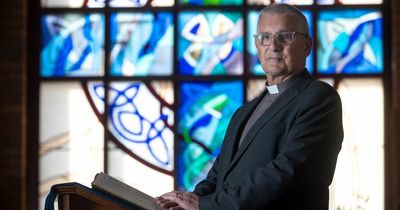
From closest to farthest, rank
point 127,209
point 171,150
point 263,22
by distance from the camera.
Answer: point 127,209
point 263,22
point 171,150

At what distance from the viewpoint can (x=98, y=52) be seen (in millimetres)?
6504

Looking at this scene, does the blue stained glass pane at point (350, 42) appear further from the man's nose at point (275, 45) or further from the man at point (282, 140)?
the man's nose at point (275, 45)

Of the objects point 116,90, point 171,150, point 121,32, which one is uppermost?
point 121,32

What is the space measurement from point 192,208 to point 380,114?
13.3ft

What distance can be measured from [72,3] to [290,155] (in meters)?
4.43

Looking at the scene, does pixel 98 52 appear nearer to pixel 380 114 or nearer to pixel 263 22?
pixel 380 114

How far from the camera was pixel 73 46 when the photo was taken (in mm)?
6527

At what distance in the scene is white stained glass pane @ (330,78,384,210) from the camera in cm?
634

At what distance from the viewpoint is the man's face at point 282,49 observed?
99.1 inches

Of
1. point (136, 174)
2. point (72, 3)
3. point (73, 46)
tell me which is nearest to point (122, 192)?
point (136, 174)

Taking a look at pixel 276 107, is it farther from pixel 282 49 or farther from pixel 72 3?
Answer: pixel 72 3

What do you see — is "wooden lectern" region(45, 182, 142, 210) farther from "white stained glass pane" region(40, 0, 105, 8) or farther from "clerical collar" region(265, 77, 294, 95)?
"white stained glass pane" region(40, 0, 105, 8)

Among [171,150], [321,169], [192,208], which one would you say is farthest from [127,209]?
[171,150]

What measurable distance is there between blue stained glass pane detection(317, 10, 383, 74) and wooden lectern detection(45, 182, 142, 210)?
417 centimetres
